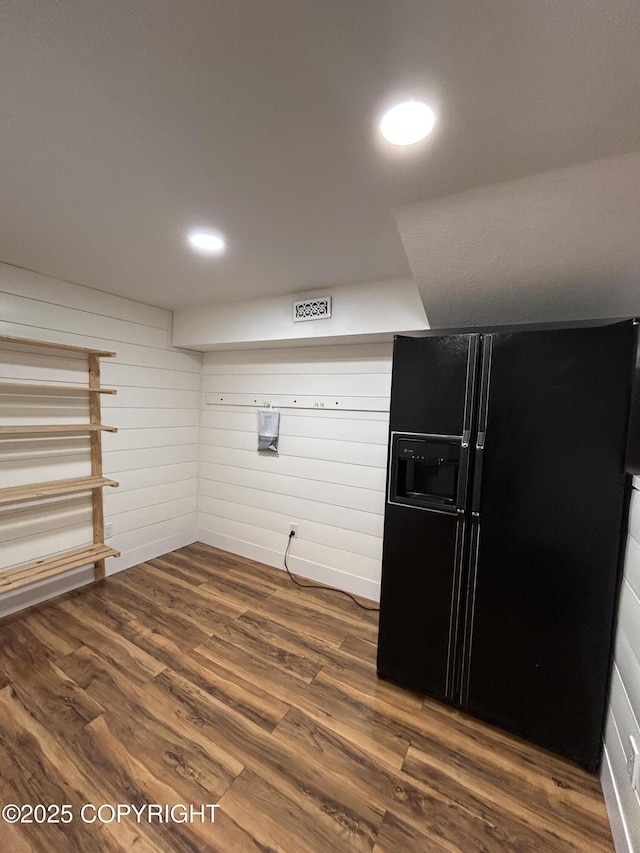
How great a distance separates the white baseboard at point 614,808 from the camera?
1.20 m

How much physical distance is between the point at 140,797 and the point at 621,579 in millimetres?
2132

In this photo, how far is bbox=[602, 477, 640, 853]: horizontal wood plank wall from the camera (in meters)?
1.19

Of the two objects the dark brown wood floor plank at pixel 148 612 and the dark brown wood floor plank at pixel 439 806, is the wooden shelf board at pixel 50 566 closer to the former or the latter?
the dark brown wood floor plank at pixel 148 612

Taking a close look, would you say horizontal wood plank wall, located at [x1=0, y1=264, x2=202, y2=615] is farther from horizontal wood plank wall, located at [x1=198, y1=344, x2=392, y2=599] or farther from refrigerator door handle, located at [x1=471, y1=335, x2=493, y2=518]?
refrigerator door handle, located at [x1=471, y1=335, x2=493, y2=518]

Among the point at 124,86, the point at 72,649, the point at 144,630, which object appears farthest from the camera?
→ the point at 144,630

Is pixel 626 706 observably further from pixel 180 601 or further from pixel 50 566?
pixel 50 566

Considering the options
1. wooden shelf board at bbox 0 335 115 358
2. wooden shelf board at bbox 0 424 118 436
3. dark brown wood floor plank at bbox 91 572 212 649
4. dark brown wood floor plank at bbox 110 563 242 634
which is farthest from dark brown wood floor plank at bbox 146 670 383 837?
wooden shelf board at bbox 0 335 115 358

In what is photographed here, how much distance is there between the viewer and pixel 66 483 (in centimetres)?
267

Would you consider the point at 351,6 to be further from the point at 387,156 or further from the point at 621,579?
the point at 621,579

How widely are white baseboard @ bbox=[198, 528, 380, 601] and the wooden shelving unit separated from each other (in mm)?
1064

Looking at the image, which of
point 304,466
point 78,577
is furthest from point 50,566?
point 304,466

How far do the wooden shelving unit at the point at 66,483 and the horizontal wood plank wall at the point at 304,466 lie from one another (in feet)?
3.58

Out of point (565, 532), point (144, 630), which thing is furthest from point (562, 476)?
point (144, 630)

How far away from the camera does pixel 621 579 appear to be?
1477mm
